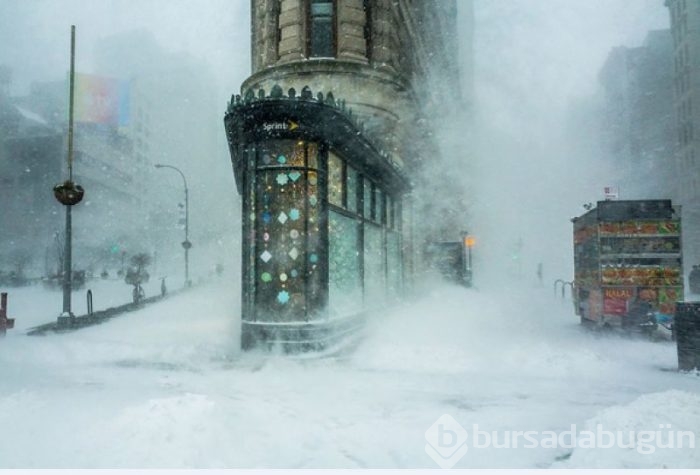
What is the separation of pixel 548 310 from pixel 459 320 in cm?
510

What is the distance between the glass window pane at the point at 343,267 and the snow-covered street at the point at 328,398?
3.44 feet

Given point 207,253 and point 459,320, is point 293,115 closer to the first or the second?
point 459,320

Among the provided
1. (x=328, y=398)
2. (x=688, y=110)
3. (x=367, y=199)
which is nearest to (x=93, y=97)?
(x=367, y=199)

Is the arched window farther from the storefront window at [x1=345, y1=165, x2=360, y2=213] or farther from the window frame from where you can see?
the storefront window at [x1=345, y1=165, x2=360, y2=213]

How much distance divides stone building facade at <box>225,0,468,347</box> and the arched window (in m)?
0.03

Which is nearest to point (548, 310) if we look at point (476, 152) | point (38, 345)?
point (38, 345)

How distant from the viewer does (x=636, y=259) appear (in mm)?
11250

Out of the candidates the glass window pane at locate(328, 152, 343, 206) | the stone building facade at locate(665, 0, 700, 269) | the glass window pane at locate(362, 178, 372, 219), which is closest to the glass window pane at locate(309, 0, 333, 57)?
the glass window pane at locate(362, 178, 372, 219)

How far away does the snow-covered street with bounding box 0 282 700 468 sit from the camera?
4.29 m

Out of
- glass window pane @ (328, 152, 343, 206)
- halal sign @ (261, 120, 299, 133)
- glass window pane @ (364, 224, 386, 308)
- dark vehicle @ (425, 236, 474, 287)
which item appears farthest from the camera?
dark vehicle @ (425, 236, 474, 287)

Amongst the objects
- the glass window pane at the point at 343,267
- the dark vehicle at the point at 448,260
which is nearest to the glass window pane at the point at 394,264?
the glass window pane at the point at 343,267

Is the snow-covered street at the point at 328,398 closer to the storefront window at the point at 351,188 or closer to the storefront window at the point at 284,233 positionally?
the storefront window at the point at 284,233

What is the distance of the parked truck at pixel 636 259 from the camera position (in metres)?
11.1

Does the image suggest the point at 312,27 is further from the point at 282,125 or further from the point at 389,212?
the point at 282,125
